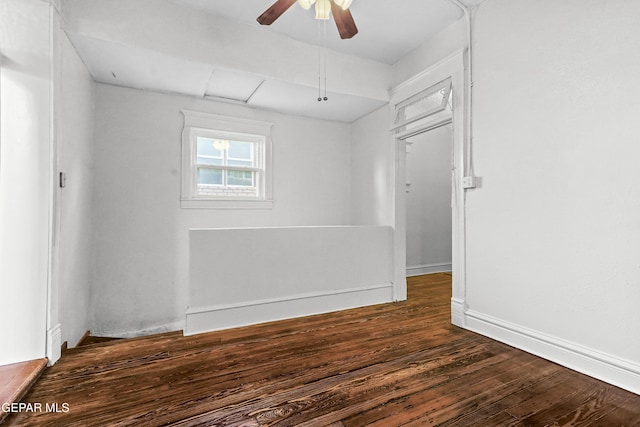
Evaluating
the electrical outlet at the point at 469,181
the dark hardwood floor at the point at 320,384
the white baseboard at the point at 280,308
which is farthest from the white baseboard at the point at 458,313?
the electrical outlet at the point at 469,181

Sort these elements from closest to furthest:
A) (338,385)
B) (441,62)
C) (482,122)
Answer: (338,385)
(482,122)
(441,62)

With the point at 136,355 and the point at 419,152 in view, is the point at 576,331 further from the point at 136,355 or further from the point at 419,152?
the point at 419,152

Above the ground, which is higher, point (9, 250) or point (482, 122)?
point (482, 122)

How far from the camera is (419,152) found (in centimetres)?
536

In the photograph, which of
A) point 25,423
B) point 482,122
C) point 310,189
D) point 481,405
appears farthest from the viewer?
point 310,189

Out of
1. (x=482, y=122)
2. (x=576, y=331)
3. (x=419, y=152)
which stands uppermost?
(x=419, y=152)

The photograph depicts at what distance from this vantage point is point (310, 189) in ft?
13.8

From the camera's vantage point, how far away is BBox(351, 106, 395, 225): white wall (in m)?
3.73

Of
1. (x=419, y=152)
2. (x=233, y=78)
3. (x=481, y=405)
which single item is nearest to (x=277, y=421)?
(x=481, y=405)

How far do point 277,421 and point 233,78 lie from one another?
2998mm

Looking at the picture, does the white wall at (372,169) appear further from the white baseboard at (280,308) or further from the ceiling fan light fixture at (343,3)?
the ceiling fan light fixture at (343,3)

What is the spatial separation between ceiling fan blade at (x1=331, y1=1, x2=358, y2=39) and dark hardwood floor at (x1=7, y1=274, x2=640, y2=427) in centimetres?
252

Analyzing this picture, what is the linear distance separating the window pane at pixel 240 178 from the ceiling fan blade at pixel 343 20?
6.93ft

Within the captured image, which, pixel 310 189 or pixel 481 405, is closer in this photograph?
pixel 481 405
